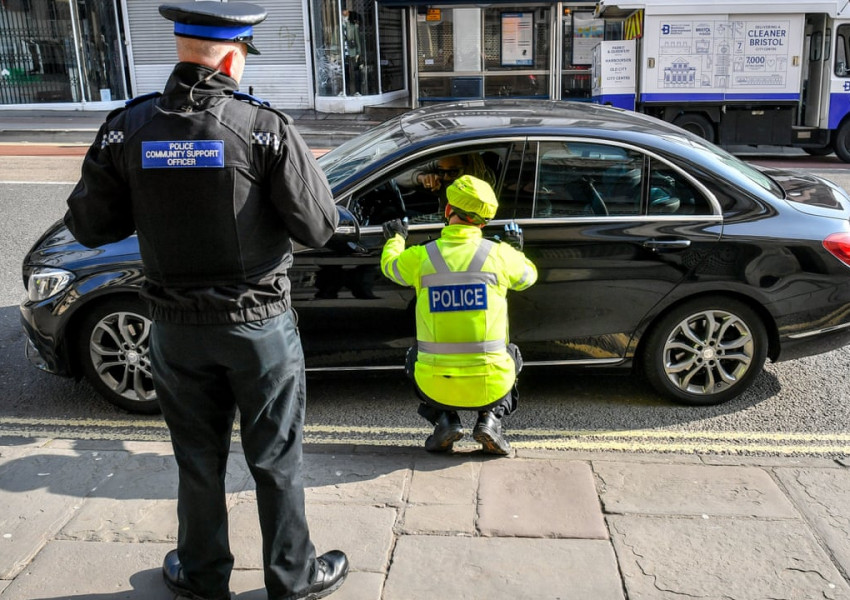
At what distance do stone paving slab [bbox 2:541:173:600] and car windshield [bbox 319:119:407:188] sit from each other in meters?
2.21

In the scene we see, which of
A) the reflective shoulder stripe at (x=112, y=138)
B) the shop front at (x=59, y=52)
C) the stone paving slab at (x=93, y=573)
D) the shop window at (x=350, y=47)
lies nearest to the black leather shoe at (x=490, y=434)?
the stone paving slab at (x=93, y=573)

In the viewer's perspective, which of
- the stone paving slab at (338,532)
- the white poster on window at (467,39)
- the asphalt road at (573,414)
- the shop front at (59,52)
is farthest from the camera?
the shop front at (59,52)

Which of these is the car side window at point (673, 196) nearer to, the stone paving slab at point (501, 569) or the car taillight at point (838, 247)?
the car taillight at point (838, 247)

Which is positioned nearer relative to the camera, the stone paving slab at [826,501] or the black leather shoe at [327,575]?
the black leather shoe at [327,575]

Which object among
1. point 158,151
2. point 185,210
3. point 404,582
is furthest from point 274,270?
point 404,582

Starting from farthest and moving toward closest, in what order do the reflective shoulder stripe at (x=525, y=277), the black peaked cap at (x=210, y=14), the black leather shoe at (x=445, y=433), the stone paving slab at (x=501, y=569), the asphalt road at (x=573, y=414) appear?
1. the asphalt road at (x=573, y=414)
2. the black leather shoe at (x=445, y=433)
3. the reflective shoulder stripe at (x=525, y=277)
4. the stone paving slab at (x=501, y=569)
5. the black peaked cap at (x=210, y=14)

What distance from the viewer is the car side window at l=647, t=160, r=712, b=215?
4773 mm

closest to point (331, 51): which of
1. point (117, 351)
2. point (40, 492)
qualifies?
point (117, 351)

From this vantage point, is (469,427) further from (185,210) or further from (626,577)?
(185,210)

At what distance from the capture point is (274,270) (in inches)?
108

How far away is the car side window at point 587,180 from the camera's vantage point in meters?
4.75

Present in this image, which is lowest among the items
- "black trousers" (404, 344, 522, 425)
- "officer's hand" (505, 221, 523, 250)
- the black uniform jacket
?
"black trousers" (404, 344, 522, 425)

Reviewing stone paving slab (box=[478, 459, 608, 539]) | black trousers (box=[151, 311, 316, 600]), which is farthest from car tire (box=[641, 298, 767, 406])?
black trousers (box=[151, 311, 316, 600])

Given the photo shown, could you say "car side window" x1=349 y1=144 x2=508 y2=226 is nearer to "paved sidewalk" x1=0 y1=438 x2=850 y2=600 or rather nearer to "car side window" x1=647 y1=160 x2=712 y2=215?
"car side window" x1=647 y1=160 x2=712 y2=215
